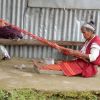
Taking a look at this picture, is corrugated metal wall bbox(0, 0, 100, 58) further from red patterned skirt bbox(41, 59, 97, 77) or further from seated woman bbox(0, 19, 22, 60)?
red patterned skirt bbox(41, 59, 97, 77)

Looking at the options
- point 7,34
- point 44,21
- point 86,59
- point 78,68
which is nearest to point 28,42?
point 7,34

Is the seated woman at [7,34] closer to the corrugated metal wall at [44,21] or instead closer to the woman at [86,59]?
the corrugated metal wall at [44,21]

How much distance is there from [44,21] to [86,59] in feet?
6.60

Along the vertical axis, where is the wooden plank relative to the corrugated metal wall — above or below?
below

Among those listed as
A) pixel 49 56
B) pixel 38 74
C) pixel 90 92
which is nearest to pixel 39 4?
pixel 49 56

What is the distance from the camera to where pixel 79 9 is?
32.9 feet

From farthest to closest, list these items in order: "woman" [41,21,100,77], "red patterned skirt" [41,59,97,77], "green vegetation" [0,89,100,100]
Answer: "red patterned skirt" [41,59,97,77] → "woman" [41,21,100,77] → "green vegetation" [0,89,100,100]

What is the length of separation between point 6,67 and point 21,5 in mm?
1639

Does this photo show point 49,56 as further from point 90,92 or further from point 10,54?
point 90,92

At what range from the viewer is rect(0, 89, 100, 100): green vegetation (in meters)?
7.10

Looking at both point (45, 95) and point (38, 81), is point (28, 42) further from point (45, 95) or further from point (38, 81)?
point (45, 95)

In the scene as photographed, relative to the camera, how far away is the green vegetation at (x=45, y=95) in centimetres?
710

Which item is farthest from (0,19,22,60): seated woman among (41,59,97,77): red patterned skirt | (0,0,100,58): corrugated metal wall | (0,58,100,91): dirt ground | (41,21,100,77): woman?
(41,59,97,77): red patterned skirt

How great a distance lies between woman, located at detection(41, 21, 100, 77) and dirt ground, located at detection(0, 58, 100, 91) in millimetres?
152
